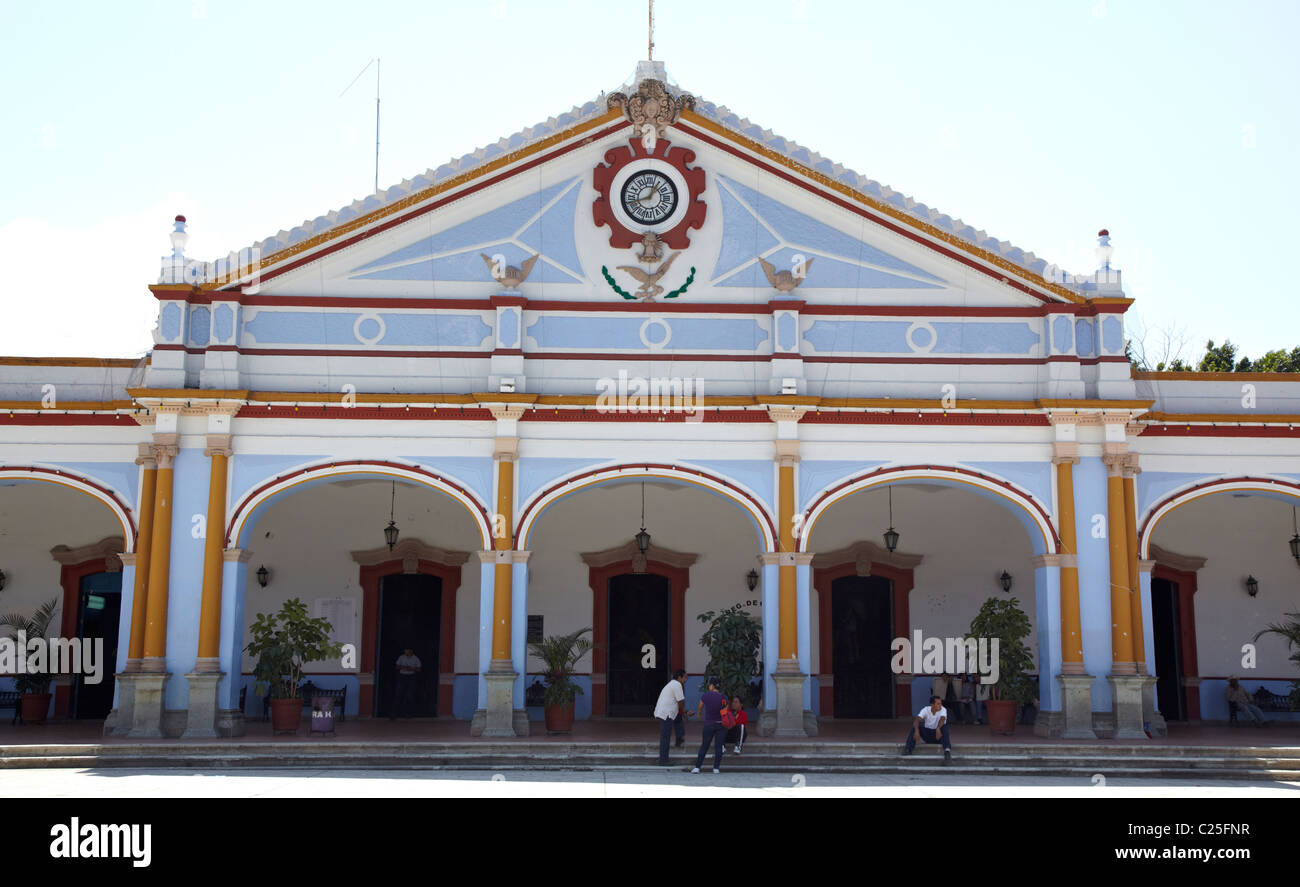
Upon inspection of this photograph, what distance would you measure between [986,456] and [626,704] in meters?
6.69

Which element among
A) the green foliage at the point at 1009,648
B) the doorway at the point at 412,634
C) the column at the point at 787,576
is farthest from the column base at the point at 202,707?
the green foliage at the point at 1009,648

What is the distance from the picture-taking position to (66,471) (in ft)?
54.3

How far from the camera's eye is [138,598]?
16.0 meters

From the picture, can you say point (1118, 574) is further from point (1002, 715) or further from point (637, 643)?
point (637, 643)

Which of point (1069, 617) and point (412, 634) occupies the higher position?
point (1069, 617)

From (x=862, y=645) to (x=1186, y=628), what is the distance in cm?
509

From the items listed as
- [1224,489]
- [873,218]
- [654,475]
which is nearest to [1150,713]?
[1224,489]

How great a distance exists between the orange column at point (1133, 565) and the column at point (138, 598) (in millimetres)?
12741

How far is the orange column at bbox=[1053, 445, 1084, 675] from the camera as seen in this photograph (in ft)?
52.7

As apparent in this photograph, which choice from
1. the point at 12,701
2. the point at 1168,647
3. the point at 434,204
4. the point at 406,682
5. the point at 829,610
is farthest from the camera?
the point at 1168,647

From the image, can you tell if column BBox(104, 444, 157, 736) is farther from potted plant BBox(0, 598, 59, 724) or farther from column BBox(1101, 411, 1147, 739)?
column BBox(1101, 411, 1147, 739)

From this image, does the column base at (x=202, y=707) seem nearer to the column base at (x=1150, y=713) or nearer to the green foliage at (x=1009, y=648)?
the green foliage at (x=1009, y=648)

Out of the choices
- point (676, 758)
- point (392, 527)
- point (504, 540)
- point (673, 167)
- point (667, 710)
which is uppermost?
point (673, 167)
